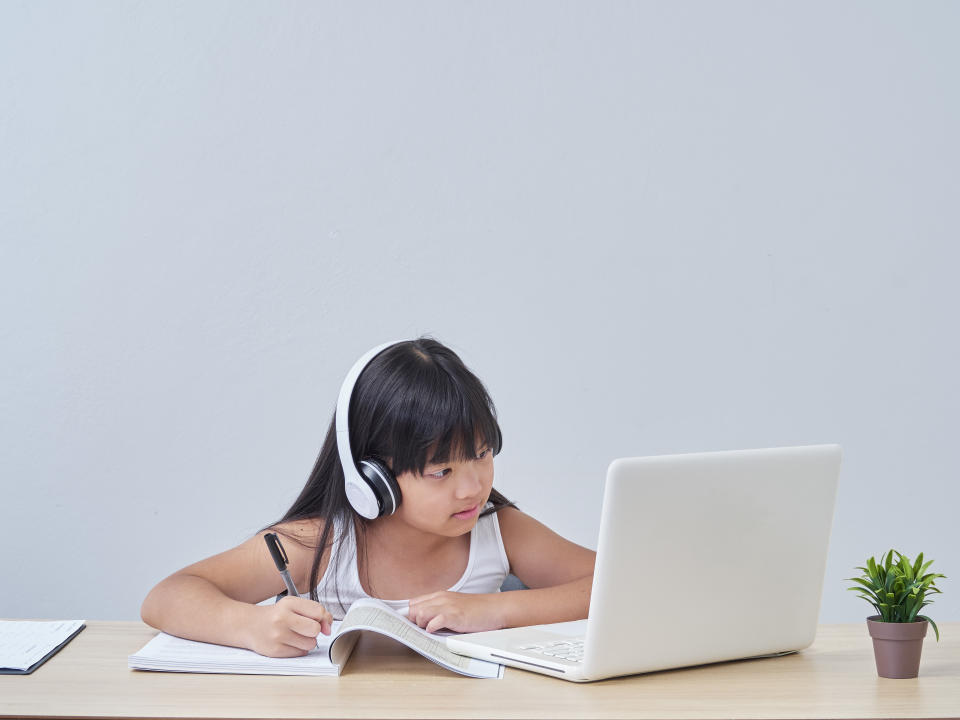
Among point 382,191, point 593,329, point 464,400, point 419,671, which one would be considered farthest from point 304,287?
point 419,671

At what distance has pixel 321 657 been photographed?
104cm

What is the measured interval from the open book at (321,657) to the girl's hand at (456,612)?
0.06 meters

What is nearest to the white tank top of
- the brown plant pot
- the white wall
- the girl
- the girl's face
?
the girl

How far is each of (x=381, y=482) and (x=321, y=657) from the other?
26cm

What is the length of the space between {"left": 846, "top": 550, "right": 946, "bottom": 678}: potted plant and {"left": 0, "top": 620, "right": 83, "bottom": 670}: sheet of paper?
0.86 m

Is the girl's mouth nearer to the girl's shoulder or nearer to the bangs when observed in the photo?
the bangs

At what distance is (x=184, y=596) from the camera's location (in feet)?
3.83

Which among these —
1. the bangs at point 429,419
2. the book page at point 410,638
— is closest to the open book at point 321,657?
the book page at point 410,638

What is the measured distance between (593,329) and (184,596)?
1231 millimetres

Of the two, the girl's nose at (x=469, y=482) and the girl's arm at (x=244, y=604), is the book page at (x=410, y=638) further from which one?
the girl's nose at (x=469, y=482)

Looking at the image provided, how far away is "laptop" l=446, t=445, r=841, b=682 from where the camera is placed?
0.92m

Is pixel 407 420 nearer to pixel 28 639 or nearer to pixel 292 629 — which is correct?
pixel 292 629

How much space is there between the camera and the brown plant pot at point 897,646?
3.19 feet

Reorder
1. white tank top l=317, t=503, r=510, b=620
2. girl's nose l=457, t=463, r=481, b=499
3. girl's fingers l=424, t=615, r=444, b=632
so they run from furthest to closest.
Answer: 1. white tank top l=317, t=503, r=510, b=620
2. girl's nose l=457, t=463, r=481, b=499
3. girl's fingers l=424, t=615, r=444, b=632
